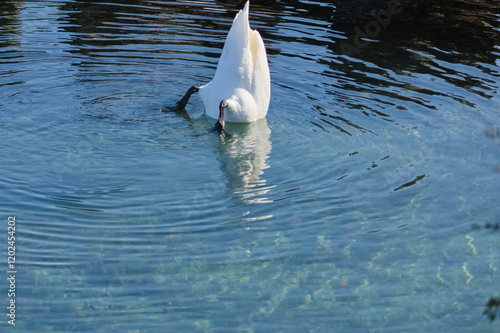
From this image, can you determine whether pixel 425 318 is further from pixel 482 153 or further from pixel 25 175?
pixel 25 175

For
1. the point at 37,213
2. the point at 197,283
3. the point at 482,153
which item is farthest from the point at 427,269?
the point at 37,213

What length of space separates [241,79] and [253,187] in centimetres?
190

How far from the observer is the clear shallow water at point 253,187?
529 cm

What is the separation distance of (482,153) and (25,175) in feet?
16.9

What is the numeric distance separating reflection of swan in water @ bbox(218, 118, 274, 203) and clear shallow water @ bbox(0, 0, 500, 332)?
29 mm

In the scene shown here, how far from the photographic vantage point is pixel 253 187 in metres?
7.16

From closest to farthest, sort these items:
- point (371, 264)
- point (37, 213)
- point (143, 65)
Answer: point (371, 264), point (37, 213), point (143, 65)

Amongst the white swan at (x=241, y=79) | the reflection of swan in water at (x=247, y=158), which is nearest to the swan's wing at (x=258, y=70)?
the white swan at (x=241, y=79)

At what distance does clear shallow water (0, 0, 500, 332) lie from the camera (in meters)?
5.29

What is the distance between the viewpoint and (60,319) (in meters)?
5.02

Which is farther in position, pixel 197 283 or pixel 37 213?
pixel 37 213

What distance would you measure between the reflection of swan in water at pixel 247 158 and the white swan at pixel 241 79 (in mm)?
162

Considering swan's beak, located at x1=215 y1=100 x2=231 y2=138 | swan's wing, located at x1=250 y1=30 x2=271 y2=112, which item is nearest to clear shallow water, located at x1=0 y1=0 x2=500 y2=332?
swan's beak, located at x1=215 y1=100 x2=231 y2=138

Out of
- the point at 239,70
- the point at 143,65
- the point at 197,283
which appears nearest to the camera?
the point at 197,283
